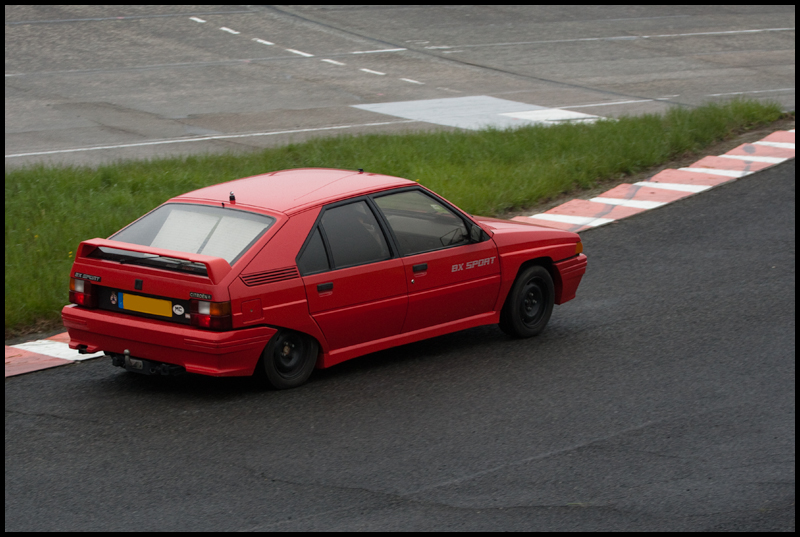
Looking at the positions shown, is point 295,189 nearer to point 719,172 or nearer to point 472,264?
point 472,264

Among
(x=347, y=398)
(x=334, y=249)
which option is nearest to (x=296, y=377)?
(x=347, y=398)

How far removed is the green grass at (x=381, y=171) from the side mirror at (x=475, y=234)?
12.0ft

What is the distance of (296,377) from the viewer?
23.4 feet

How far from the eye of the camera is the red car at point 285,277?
263 inches

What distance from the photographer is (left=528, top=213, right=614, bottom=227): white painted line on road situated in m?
12.2

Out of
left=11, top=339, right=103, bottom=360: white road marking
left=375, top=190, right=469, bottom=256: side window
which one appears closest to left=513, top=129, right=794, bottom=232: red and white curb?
left=375, top=190, right=469, bottom=256: side window

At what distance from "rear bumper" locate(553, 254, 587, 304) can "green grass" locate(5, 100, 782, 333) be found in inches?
137

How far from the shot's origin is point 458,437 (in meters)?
6.37

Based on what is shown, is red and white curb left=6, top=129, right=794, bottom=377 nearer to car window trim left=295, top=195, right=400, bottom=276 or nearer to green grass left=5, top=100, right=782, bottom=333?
green grass left=5, top=100, right=782, bottom=333

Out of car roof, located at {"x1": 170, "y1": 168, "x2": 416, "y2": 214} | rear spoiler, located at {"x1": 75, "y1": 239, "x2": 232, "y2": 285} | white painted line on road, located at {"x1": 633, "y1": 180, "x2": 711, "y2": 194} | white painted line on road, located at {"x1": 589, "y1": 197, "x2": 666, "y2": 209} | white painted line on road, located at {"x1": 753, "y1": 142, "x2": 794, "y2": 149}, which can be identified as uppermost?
car roof, located at {"x1": 170, "y1": 168, "x2": 416, "y2": 214}

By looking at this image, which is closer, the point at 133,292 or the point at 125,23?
the point at 133,292

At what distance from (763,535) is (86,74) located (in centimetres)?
2083

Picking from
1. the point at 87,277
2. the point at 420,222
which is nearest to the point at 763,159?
the point at 420,222

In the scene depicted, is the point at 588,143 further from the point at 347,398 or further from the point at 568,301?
the point at 347,398
